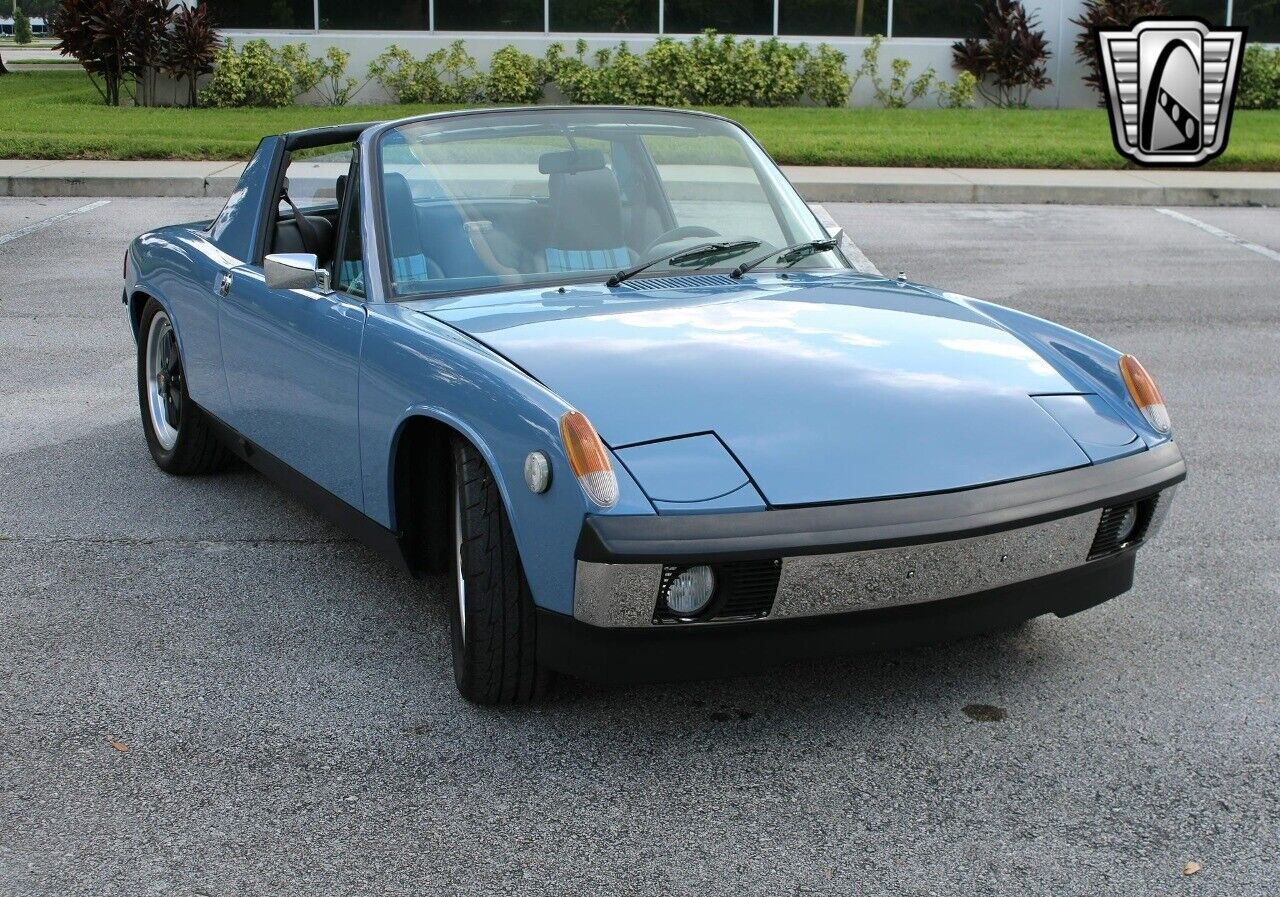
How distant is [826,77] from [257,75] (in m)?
8.19

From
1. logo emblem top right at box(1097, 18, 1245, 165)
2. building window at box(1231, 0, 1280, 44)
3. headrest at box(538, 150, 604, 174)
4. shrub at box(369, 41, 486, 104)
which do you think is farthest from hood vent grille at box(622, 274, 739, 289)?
building window at box(1231, 0, 1280, 44)

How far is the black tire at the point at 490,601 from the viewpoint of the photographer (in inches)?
138

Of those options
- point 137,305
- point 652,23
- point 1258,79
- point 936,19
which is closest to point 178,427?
point 137,305

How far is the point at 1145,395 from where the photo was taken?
3.94m

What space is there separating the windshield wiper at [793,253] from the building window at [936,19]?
63.9ft

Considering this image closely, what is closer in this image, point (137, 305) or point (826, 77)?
point (137, 305)

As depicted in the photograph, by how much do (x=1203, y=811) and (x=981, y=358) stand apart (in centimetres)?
127

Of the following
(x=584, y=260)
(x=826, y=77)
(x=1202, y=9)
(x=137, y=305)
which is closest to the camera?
(x=584, y=260)

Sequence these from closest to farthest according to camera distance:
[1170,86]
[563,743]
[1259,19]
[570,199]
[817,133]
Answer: [563,743], [570,199], [817,133], [1170,86], [1259,19]

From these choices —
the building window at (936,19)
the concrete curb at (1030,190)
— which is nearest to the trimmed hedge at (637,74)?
the building window at (936,19)

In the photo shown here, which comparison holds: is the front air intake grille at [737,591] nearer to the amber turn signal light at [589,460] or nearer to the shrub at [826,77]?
the amber turn signal light at [589,460]

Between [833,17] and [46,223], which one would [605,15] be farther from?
[46,223]

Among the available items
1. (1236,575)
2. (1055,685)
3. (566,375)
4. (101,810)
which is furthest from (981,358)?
(101,810)

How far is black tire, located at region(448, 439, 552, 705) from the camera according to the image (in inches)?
138
